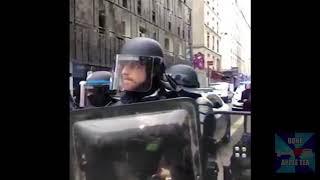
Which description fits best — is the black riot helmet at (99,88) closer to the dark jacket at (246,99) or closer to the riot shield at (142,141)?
the riot shield at (142,141)

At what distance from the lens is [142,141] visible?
3.29m

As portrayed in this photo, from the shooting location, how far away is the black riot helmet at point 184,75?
10.7 ft

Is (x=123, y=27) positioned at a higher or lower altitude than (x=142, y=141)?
higher

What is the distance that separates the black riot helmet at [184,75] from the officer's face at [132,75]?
0.51 feet

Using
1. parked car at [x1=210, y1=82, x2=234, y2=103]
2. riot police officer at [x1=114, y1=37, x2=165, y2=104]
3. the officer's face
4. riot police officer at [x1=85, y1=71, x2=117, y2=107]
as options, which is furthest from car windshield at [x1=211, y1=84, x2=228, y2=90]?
riot police officer at [x1=85, y1=71, x2=117, y2=107]

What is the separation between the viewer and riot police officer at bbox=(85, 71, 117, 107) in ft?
10.9

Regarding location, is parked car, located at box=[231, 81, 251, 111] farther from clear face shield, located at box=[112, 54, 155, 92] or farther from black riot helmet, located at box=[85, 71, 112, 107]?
black riot helmet, located at box=[85, 71, 112, 107]

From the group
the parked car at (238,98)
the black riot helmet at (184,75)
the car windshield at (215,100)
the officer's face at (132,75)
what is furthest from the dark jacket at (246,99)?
the officer's face at (132,75)

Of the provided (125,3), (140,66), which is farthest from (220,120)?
(125,3)

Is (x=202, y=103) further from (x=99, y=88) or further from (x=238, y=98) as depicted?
(x=99, y=88)
